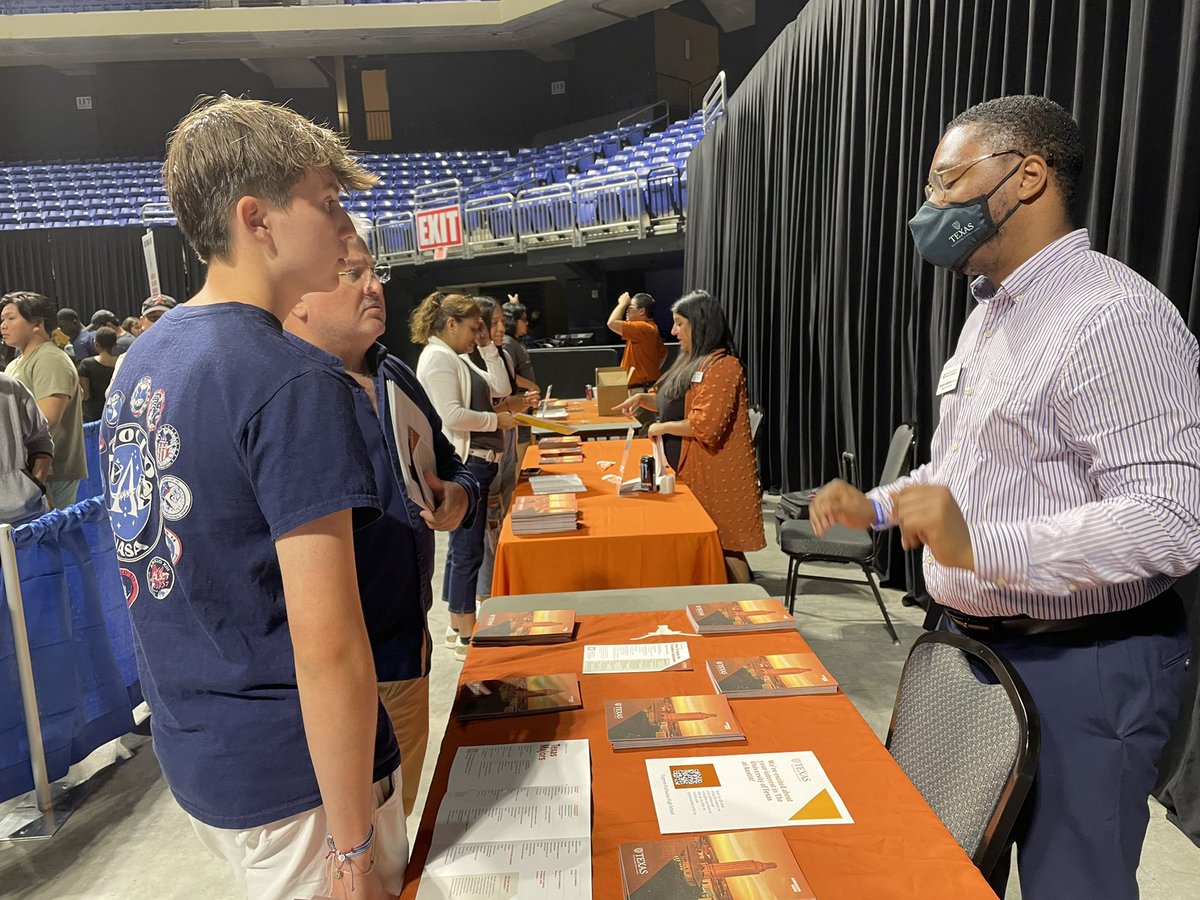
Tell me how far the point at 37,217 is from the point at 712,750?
1834 centimetres

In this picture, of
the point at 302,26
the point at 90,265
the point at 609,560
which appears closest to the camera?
the point at 609,560

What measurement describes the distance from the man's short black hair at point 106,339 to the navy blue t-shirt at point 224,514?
20.8ft

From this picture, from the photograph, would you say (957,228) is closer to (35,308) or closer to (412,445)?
(412,445)

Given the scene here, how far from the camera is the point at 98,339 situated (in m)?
6.23

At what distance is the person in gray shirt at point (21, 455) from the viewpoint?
3.31 metres

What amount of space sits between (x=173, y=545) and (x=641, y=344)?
6390mm

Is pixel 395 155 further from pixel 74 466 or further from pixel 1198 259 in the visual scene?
pixel 1198 259

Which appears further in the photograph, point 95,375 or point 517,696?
point 95,375

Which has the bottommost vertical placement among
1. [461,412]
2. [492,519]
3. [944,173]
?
[492,519]

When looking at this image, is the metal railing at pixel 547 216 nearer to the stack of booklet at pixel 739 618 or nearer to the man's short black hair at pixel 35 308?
the man's short black hair at pixel 35 308

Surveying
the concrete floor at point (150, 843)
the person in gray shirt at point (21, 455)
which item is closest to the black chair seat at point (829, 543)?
the concrete floor at point (150, 843)

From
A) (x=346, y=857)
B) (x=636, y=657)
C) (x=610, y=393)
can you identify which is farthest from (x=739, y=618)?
(x=610, y=393)

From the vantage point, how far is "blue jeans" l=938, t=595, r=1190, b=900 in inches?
48.6

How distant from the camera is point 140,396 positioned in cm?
86
